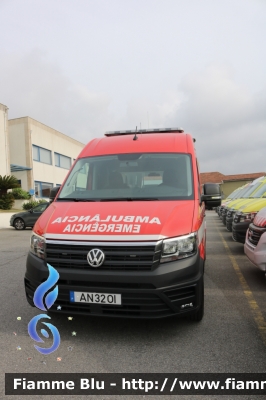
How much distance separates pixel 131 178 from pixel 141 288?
181 centimetres

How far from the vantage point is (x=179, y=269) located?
3.42 meters

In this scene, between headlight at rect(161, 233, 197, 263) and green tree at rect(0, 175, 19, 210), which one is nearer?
headlight at rect(161, 233, 197, 263)

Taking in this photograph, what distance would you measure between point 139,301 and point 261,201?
575cm

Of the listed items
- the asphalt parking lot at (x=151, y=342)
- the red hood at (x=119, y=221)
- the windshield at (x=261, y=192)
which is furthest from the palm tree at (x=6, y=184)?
the red hood at (x=119, y=221)

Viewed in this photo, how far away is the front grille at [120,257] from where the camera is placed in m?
3.37

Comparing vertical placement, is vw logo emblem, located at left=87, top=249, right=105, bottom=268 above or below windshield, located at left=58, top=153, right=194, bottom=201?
below

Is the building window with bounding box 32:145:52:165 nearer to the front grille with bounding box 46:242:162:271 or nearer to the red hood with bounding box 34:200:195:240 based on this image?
the red hood with bounding box 34:200:195:240

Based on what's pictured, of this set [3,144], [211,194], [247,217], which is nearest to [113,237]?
[211,194]

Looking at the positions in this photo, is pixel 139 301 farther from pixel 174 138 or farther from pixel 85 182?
pixel 174 138

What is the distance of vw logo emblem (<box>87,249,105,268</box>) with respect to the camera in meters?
3.41

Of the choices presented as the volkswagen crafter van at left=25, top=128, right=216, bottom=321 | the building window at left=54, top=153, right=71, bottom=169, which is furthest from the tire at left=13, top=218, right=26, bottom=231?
the building window at left=54, top=153, right=71, bottom=169

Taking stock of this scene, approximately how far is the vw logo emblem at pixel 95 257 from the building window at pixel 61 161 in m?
34.9

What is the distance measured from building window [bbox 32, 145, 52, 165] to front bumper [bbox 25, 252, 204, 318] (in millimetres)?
30714

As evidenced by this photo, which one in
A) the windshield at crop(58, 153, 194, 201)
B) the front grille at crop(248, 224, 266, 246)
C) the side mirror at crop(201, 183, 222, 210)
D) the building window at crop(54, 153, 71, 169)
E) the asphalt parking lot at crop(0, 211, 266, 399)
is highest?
the building window at crop(54, 153, 71, 169)
